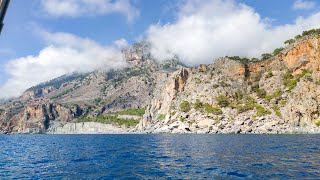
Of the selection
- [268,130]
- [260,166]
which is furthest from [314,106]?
[260,166]

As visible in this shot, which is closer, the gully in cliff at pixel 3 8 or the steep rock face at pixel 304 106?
the gully in cliff at pixel 3 8

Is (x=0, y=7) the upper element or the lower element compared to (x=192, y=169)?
upper

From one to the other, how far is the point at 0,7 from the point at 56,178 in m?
29.9

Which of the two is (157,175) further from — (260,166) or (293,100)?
(293,100)

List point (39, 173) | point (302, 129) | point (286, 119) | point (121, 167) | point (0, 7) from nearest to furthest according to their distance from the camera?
point (0, 7) → point (39, 173) → point (121, 167) → point (302, 129) → point (286, 119)

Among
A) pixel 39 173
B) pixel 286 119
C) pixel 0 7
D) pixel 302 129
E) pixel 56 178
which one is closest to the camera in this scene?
pixel 0 7

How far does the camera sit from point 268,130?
190 meters

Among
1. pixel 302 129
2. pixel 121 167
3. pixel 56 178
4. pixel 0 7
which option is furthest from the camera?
pixel 302 129

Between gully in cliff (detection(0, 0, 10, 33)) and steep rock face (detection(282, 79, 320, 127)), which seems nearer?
gully in cliff (detection(0, 0, 10, 33))

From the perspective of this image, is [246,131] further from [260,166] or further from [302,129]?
[260,166]

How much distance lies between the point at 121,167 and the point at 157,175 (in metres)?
8.67

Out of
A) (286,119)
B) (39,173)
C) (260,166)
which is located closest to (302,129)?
(286,119)

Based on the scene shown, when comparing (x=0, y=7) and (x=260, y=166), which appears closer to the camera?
(x=0, y=7)

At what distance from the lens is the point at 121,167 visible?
139 feet
